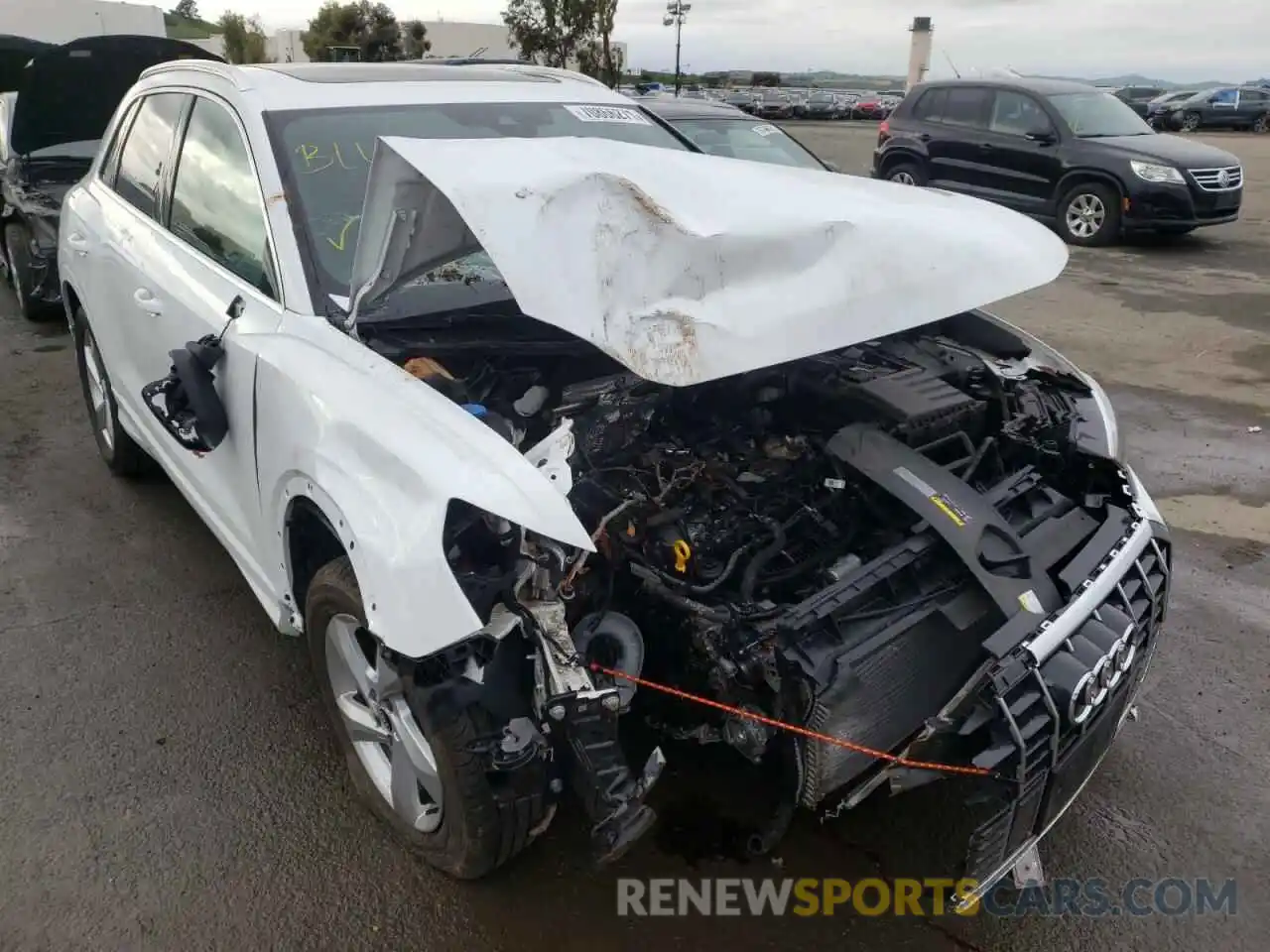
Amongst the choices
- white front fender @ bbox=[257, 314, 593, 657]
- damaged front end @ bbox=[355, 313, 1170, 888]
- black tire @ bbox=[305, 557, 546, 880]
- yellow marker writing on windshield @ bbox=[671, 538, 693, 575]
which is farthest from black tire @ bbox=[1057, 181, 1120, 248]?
black tire @ bbox=[305, 557, 546, 880]

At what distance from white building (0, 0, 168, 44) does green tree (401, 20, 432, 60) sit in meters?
11.4

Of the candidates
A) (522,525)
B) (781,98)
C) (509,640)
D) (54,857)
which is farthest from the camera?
(781,98)

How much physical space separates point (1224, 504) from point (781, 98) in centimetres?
3863

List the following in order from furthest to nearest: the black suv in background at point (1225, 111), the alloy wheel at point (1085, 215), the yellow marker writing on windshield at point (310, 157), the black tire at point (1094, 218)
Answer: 1. the black suv in background at point (1225, 111)
2. the alloy wheel at point (1085, 215)
3. the black tire at point (1094, 218)
4. the yellow marker writing on windshield at point (310, 157)

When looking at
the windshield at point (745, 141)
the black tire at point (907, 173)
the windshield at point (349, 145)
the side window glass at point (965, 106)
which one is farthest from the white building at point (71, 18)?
the windshield at point (349, 145)

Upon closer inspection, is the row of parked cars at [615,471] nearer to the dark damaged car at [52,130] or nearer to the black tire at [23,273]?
the dark damaged car at [52,130]

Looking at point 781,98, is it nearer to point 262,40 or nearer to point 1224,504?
point 262,40

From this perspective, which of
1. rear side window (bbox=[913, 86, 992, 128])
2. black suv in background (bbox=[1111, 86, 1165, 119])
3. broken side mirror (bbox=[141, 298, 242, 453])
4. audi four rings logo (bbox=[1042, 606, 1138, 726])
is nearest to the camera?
audi four rings logo (bbox=[1042, 606, 1138, 726])

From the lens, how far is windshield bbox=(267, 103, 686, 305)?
2814 mm

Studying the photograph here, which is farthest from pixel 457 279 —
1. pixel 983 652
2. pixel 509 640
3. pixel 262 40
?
pixel 262 40

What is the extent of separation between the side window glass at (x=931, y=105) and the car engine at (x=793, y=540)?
34.4ft

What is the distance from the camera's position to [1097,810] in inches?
108

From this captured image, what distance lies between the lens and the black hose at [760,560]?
2289mm

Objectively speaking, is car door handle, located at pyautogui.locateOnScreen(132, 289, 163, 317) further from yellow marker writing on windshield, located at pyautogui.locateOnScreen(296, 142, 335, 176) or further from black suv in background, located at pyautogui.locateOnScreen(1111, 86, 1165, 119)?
black suv in background, located at pyautogui.locateOnScreen(1111, 86, 1165, 119)
